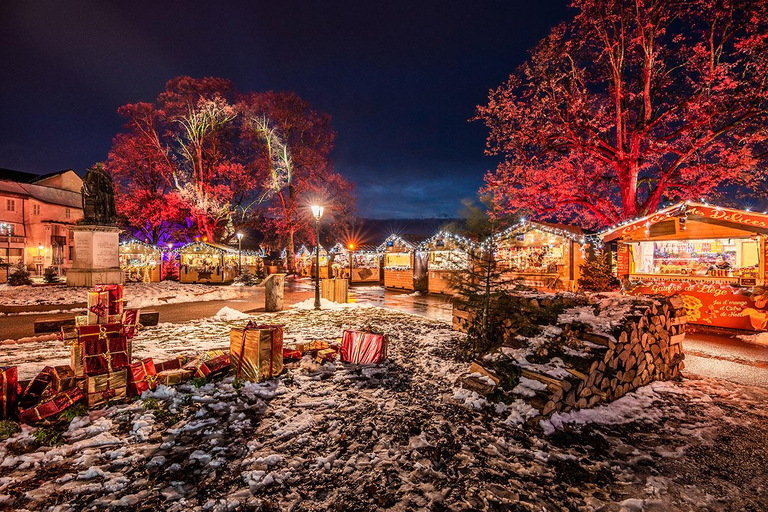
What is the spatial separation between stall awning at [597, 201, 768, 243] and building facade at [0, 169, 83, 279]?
43.5 meters

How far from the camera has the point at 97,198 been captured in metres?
14.7

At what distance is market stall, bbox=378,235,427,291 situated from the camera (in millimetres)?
19766

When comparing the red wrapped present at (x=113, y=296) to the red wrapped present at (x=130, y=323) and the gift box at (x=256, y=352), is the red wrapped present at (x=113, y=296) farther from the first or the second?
the gift box at (x=256, y=352)

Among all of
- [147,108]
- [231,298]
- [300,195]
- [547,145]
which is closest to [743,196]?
[547,145]

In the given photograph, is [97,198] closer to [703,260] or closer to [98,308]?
[98,308]

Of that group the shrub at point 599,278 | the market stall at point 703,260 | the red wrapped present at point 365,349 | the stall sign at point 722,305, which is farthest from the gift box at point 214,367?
the shrub at point 599,278

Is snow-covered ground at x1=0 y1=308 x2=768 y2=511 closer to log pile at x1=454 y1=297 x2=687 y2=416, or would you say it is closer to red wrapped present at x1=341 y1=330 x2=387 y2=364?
log pile at x1=454 y1=297 x2=687 y2=416

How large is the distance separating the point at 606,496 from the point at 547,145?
17730mm

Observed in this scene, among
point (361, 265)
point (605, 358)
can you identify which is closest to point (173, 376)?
point (605, 358)

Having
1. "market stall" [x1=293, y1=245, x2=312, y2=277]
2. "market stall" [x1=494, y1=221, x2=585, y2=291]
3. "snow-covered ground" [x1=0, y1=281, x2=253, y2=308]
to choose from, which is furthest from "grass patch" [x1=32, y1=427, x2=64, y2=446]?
"market stall" [x1=293, y1=245, x2=312, y2=277]

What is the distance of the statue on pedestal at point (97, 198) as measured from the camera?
14.6 m

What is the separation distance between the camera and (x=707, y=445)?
10.9 feet

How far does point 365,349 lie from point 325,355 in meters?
0.68

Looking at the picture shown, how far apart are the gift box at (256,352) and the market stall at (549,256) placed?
12.3 meters
